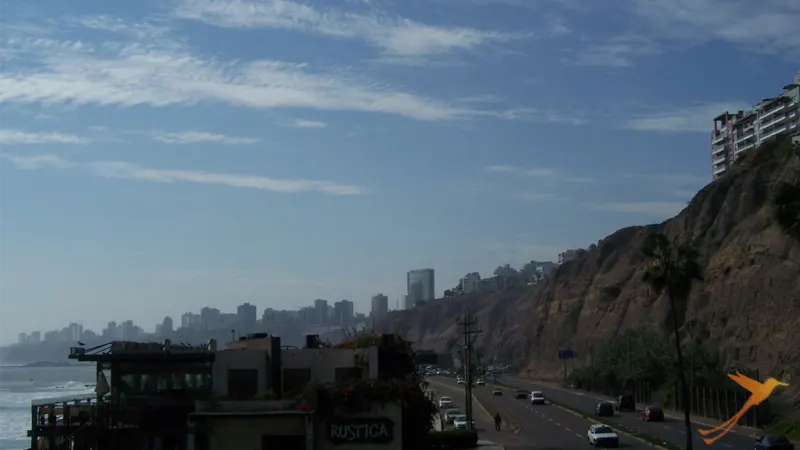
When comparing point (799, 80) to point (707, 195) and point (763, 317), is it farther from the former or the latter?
point (763, 317)

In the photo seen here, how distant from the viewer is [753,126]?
570ft

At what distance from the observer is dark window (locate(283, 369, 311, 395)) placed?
155ft

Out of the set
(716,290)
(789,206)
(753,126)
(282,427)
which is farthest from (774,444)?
(753,126)

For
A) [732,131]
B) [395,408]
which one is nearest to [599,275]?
[732,131]

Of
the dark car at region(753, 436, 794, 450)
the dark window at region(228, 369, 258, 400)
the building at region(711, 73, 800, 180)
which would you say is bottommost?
the dark car at region(753, 436, 794, 450)

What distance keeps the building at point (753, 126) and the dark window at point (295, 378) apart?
356ft

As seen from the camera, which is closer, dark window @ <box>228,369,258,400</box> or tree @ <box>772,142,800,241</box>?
tree @ <box>772,142,800,241</box>

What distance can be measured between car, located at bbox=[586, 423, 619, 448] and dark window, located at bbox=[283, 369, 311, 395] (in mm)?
16464

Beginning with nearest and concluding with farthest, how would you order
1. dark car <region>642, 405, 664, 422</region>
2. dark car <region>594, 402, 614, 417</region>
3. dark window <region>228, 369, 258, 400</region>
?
dark window <region>228, 369, 258, 400</region>
dark car <region>642, 405, 664, 422</region>
dark car <region>594, 402, 614, 417</region>

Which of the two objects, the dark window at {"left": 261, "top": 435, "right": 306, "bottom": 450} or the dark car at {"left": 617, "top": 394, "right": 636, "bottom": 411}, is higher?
the dark window at {"left": 261, "top": 435, "right": 306, "bottom": 450}

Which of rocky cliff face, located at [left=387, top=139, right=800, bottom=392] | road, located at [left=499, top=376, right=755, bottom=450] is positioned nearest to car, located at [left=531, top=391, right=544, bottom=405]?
road, located at [left=499, top=376, right=755, bottom=450]

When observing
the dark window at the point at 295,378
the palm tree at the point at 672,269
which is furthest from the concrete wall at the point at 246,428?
the palm tree at the point at 672,269

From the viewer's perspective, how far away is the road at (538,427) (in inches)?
2232

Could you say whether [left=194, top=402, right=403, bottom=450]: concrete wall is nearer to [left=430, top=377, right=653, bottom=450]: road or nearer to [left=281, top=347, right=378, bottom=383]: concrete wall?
[left=281, top=347, right=378, bottom=383]: concrete wall
